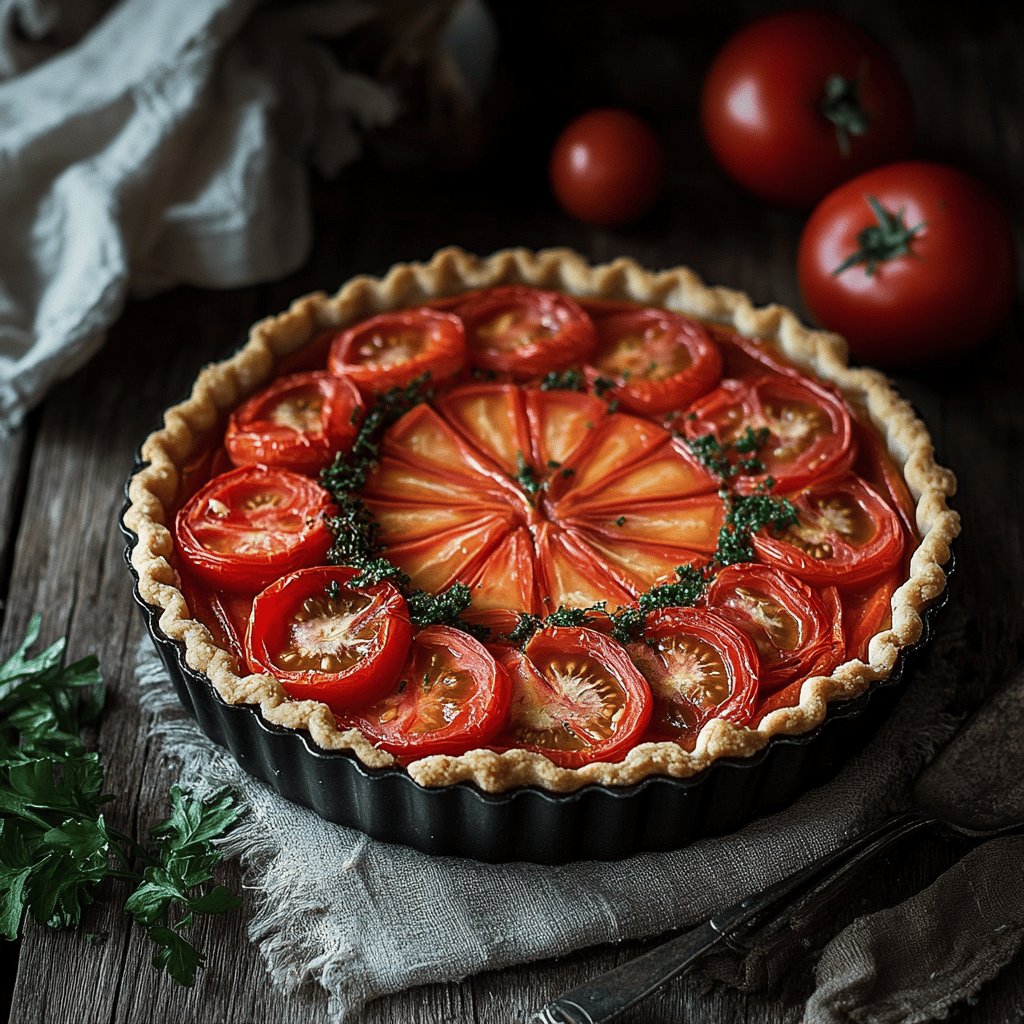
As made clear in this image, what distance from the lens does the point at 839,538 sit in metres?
3.98

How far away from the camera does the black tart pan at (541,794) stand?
135 inches

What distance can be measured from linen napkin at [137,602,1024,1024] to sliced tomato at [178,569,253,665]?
446 mm

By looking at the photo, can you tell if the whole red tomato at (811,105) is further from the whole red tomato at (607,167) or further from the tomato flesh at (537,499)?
the tomato flesh at (537,499)

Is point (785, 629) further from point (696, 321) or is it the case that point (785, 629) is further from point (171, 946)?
point (171, 946)

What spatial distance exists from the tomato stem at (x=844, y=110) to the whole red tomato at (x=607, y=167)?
2.32ft

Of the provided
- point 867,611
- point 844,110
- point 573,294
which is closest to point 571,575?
point 867,611

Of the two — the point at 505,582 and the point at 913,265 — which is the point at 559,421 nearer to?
the point at 505,582

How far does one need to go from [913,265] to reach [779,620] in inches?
69.1

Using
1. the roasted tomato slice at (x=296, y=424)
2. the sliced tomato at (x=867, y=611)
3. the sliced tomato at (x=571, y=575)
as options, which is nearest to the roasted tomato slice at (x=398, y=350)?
the roasted tomato slice at (x=296, y=424)

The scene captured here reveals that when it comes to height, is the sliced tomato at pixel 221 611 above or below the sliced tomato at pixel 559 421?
below

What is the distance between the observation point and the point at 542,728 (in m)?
3.56

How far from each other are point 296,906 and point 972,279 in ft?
10.4

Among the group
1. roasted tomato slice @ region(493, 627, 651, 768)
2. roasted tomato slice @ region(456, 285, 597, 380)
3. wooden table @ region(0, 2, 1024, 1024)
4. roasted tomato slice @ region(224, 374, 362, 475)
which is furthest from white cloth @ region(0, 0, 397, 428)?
roasted tomato slice @ region(493, 627, 651, 768)

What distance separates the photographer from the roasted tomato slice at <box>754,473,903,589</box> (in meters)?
3.87
